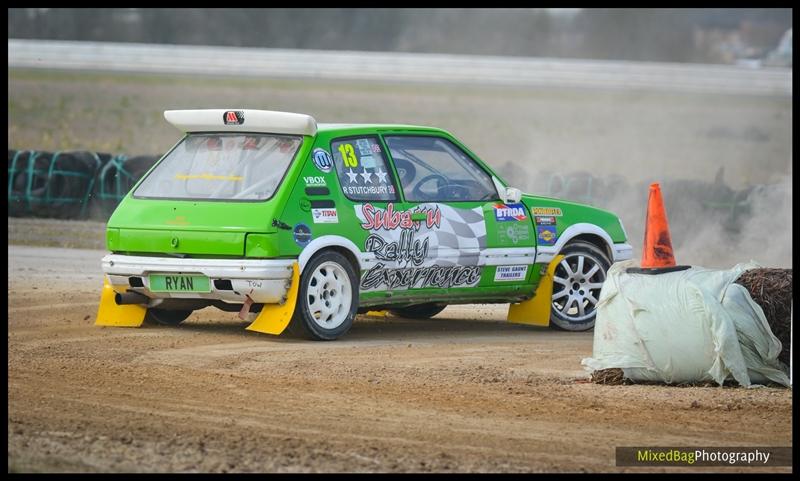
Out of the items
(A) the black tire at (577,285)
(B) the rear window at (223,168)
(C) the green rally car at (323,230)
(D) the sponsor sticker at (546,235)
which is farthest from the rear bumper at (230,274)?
(A) the black tire at (577,285)

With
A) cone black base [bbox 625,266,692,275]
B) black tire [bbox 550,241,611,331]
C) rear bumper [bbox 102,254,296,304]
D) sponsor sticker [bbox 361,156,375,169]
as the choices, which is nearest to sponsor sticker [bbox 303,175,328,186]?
sponsor sticker [bbox 361,156,375,169]

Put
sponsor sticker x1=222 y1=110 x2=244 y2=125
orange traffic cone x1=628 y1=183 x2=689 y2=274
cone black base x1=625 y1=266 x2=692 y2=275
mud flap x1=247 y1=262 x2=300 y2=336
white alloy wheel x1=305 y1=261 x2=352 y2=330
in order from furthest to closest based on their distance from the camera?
sponsor sticker x1=222 y1=110 x2=244 y2=125 < white alloy wheel x1=305 y1=261 x2=352 y2=330 < mud flap x1=247 y1=262 x2=300 y2=336 < orange traffic cone x1=628 y1=183 x2=689 y2=274 < cone black base x1=625 y1=266 x2=692 y2=275

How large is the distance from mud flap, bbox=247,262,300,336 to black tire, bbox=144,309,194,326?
1156mm

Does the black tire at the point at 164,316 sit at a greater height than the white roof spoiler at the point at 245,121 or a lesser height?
lesser

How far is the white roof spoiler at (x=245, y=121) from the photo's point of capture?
10.3 m

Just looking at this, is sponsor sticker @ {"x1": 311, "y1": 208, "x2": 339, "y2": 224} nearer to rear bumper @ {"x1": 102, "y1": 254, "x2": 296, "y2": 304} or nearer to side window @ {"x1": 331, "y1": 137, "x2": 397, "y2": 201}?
side window @ {"x1": 331, "y1": 137, "x2": 397, "y2": 201}

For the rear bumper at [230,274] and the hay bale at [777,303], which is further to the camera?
the rear bumper at [230,274]

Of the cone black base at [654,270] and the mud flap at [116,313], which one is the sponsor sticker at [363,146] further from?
the cone black base at [654,270]

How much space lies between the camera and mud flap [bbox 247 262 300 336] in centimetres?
998

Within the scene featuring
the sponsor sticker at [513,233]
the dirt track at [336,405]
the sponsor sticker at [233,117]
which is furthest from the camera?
the sponsor sticker at [513,233]

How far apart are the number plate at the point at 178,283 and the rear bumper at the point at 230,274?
3 centimetres

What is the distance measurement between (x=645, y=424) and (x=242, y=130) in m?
4.47

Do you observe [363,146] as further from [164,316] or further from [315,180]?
[164,316]

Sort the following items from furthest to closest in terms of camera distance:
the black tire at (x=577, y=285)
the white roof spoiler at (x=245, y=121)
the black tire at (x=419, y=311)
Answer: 1. the black tire at (x=419, y=311)
2. the black tire at (x=577, y=285)
3. the white roof spoiler at (x=245, y=121)
